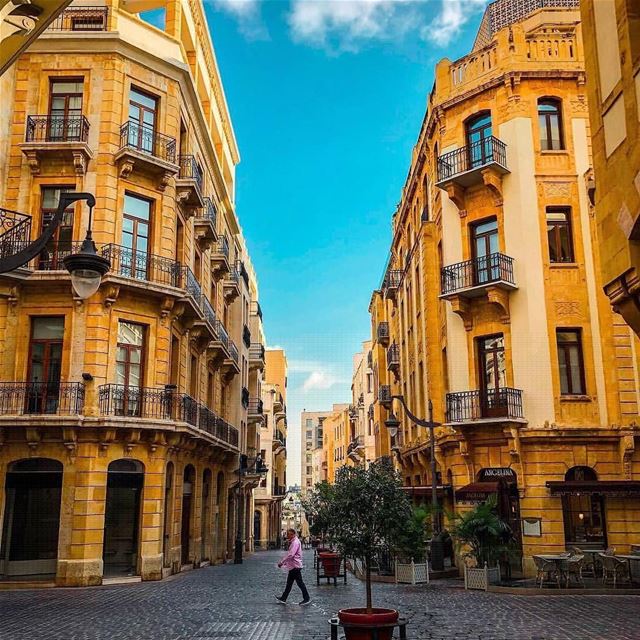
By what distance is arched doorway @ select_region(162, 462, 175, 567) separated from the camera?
23.5 metres

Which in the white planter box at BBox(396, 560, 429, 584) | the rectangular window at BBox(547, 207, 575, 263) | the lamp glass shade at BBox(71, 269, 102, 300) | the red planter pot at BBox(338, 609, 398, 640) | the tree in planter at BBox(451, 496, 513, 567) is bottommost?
the white planter box at BBox(396, 560, 429, 584)

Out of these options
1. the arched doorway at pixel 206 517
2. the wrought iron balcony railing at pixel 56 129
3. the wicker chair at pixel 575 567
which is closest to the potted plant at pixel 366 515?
the wicker chair at pixel 575 567

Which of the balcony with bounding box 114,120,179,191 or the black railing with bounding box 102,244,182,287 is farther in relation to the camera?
the balcony with bounding box 114,120,179,191

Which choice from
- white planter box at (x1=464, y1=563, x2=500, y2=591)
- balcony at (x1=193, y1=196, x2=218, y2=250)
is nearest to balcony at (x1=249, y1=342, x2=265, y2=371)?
balcony at (x1=193, y1=196, x2=218, y2=250)

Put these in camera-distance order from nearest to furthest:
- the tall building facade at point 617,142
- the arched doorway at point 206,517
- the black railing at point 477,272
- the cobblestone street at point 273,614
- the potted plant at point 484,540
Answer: the tall building facade at point 617,142 → the cobblestone street at point 273,614 → the potted plant at point 484,540 → the black railing at point 477,272 → the arched doorway at point 206,517

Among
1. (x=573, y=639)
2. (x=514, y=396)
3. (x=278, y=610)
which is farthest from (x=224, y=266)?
(x=573, y=639)

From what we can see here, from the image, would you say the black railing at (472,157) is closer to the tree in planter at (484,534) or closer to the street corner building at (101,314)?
the street corner building at (101,314)

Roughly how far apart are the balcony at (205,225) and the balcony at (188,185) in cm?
180

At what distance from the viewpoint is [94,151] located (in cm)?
2280

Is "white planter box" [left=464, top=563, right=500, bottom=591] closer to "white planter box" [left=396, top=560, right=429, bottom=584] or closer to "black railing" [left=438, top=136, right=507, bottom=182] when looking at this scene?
"white planter box" [left=396, top=560, right=429, bottom=584]

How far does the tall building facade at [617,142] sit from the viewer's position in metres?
7.76

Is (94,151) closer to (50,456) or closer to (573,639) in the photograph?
(50,456)

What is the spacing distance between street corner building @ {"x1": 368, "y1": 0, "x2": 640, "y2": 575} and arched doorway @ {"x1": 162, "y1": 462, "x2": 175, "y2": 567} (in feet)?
29.2

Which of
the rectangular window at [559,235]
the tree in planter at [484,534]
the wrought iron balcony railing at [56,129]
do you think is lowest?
the tree in planter at [484,534]
